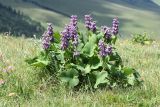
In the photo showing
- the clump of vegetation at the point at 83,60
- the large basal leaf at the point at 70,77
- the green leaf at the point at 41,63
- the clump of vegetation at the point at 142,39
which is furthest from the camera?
the clump of vegetation at the point at 142,39

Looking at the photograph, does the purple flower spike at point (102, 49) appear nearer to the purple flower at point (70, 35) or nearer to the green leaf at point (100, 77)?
the green leaf at point (100, 77)

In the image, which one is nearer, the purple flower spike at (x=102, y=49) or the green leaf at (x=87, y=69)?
the purple flower spike at (x=102, y=49)

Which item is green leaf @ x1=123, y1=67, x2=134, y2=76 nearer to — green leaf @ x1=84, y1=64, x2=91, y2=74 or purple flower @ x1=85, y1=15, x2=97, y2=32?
green leaf @ x1=84, y1=64, x2=91, y2=74

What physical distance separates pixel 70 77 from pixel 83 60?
0.53m

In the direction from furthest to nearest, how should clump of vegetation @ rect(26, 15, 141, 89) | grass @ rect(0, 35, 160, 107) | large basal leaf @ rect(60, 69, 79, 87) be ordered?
1. clump of vegetation @ rect(26, 15, 141, 89)
2. large basal leaf @ rect(60, 69, 79, 87)
3. grass @ rect(0, 35, 160, 107)

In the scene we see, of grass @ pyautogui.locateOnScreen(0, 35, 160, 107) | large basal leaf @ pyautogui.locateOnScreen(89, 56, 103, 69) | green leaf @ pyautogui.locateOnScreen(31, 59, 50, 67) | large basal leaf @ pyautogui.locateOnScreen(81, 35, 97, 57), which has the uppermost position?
large basal leaf @ pyautogui.locateOnScreen(81, 35, 97, 57)

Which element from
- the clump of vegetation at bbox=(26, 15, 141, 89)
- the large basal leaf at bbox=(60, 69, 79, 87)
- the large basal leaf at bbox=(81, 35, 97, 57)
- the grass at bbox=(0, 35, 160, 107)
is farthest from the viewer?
the large basal leaf at bbox=(81, 35, 97, 57)

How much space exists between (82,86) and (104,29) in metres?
1.15

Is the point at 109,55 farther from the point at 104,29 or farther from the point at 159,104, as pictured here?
the point at 159,104

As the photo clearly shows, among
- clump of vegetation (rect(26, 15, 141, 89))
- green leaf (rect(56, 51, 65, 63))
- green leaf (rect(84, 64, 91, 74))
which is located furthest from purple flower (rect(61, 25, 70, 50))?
green leaf (rect(84, 64, 91, 74))

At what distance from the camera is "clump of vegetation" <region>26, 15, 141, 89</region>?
7.65 m

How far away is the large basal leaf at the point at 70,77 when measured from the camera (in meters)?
7.52

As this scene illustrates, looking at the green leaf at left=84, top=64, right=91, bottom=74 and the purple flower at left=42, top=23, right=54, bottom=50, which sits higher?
the purple flower at left=42, top=23, right=54, bottom=50

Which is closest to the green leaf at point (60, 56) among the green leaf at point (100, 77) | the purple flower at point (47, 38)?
the purple flower at point (47, 38)
